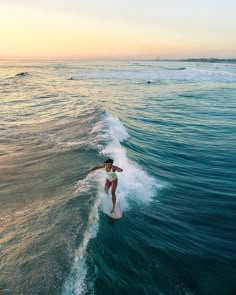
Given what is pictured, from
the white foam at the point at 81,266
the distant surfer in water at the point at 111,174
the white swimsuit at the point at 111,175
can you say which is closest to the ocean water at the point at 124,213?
the white foam at the point at 81,266

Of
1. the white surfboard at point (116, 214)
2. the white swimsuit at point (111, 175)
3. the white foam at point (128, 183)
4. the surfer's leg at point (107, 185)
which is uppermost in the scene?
the white swimsuit at point (111, 175)

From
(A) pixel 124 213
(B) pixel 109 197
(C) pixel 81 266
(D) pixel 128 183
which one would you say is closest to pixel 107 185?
(B) pixel 109 197

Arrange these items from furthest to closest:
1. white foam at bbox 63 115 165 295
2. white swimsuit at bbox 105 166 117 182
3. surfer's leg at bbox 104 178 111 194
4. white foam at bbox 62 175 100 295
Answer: surfer's leg at bbox 104 178 111 194
white swimsuit at bbox 105 166 117 182
white foam at bbox 63 115 165 295
white foam at bbox 62 175 100 295

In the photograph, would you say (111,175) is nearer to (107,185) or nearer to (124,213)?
(107,185)

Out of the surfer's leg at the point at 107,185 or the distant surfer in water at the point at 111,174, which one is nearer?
the distant surfer in water at the point at 111,174

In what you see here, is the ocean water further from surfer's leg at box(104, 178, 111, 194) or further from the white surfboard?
surfer's leg at box(104, 178, 111, 194)

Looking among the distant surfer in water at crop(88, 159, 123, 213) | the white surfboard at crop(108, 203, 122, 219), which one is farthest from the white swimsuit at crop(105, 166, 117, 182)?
the white surfboard at crop(108, 203, 122, 219)

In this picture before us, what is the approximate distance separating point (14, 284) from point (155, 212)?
5135 mm

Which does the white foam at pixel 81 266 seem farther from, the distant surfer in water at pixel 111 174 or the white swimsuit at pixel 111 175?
the white swimsuit at pixel 111 175

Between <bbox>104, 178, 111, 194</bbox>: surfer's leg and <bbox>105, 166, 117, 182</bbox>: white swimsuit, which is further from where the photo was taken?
<bbox>104, 178, 111, 194</bbox>: surfer's leg

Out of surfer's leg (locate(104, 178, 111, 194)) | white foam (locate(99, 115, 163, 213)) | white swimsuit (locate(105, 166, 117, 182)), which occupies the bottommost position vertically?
white foam (locate(99, 115, 163, 213))

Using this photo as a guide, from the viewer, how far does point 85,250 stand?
25.3 feet

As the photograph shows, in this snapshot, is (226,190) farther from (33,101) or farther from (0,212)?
(33,101)

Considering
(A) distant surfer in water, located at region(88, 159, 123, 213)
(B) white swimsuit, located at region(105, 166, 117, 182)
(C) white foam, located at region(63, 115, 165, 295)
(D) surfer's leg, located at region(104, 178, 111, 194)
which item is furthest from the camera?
(D) surfer's leg, located at region(104, 178, 111, 194)
